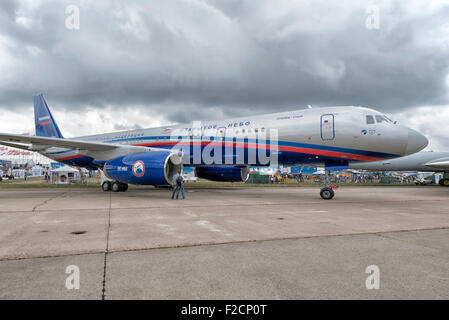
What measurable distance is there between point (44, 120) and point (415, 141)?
21530mm

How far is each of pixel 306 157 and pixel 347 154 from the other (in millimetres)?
1598

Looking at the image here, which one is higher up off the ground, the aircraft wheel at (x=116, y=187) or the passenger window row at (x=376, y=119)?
the passenger window row at (x=376, y=119)

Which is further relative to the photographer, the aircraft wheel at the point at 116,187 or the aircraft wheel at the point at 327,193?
the aircraft wheel at the point at 116,187

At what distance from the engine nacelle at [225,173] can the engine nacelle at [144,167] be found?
165 inches

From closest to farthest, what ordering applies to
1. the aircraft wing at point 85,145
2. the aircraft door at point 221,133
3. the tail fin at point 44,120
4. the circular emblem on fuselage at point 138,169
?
1. the circular emblem on fuselage at point 138,169
2. the aircraft wing at point 85,145
3. the aircraft door at point 221,133
4. the tail fin at point 44,120

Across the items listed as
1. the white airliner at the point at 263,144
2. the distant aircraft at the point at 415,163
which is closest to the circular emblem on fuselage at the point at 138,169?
the white airliner at the point at 263,144

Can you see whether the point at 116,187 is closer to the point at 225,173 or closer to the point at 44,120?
the point at 225,173

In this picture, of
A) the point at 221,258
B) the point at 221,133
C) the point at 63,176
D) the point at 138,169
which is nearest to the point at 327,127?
the point at 221,133

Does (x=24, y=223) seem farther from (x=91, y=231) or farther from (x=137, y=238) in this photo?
(x=137, y=238)

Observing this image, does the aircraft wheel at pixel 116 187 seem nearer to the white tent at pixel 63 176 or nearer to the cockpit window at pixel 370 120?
the cockpit window at pixel 370 120

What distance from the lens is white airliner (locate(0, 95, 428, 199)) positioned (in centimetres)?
1012

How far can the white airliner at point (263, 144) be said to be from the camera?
10125mm

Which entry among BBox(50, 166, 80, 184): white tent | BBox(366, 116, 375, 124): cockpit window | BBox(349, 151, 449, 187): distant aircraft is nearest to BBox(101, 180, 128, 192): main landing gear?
BBox(366, 116, 375, 124): cockpit window
